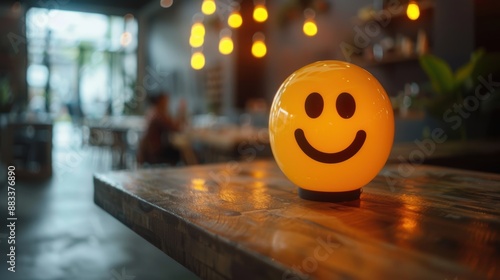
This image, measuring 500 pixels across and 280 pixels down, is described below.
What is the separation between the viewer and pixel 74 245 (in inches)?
120

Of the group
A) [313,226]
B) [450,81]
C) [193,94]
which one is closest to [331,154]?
[313,226]

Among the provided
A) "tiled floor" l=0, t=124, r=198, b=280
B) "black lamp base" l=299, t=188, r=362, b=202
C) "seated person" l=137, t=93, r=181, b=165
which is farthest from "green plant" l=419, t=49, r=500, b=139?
"black lamp base" l=299, t=188, r=362, b=202

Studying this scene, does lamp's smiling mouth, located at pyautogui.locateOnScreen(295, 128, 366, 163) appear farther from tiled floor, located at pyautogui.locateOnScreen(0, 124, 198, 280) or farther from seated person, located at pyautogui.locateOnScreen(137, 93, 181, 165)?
seated person, located at pyautogui.locateOnScreen(137, 93, 181, 165)

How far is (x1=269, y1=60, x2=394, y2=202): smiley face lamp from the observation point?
3.00 ft

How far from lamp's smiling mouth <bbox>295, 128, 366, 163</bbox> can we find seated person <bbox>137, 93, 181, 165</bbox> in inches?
162

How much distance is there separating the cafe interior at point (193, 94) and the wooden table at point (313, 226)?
3 cm

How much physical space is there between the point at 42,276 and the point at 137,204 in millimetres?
1810

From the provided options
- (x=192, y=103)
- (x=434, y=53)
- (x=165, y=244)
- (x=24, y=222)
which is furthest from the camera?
(x=192, y=103)

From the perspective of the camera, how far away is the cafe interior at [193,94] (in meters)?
2.82

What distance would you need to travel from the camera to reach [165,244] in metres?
0.88

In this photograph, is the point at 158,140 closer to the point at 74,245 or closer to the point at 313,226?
the point at 74,245

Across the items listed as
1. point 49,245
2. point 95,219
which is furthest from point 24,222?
point 49,245

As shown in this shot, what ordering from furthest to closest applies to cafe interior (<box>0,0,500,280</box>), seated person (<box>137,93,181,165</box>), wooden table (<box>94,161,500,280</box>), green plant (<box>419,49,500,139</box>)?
seated person (<box>137,93,181,165</box>) < green plant (<box>419,49,500,139</box>) < cafe interior (<box>0,0,500,280</box>) < wooden table (<box>94,161,500,280</box>)

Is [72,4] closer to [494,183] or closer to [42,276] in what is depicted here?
[42,276]
